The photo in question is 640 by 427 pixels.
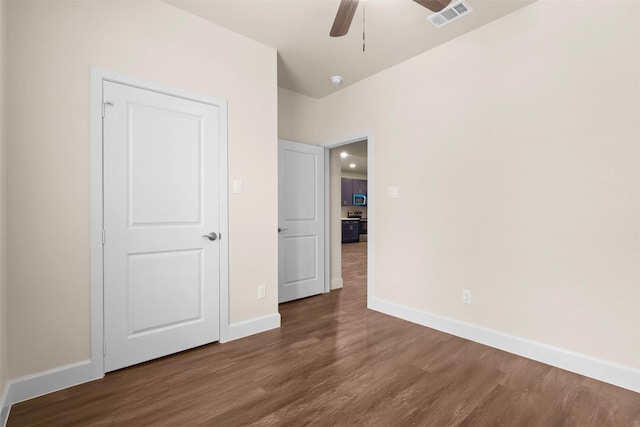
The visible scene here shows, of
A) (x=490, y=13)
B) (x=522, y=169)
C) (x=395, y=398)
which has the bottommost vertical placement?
(x=395, y=398)

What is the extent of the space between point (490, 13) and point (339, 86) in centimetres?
178

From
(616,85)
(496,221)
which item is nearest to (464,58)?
(616,85)

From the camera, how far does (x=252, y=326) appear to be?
2.79 meters

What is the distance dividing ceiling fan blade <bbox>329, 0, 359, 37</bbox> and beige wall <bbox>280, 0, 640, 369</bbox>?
4.53ft

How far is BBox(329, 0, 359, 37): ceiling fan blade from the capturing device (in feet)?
5.81

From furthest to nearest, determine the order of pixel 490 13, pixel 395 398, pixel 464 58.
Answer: pixel 464 58, pixel 490 13, pixel 395 398

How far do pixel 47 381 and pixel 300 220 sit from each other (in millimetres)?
2713

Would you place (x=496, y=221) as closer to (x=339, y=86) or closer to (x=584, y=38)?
(x=584, y=38)

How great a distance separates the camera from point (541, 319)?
7.48ft

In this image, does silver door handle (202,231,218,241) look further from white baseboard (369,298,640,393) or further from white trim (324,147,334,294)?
white baseboard (369,298,640,393)

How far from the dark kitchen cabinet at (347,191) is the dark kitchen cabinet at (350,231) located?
0.88 m

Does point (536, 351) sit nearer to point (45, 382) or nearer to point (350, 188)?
point (45, 382)

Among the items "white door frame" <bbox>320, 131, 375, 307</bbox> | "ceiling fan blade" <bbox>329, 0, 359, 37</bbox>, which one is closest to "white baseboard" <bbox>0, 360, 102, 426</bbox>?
"white door frame" <bbox>320, 131, 375, 307</bbox>

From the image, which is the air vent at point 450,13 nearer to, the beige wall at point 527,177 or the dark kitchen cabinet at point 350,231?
the beige wall at point 527,177
